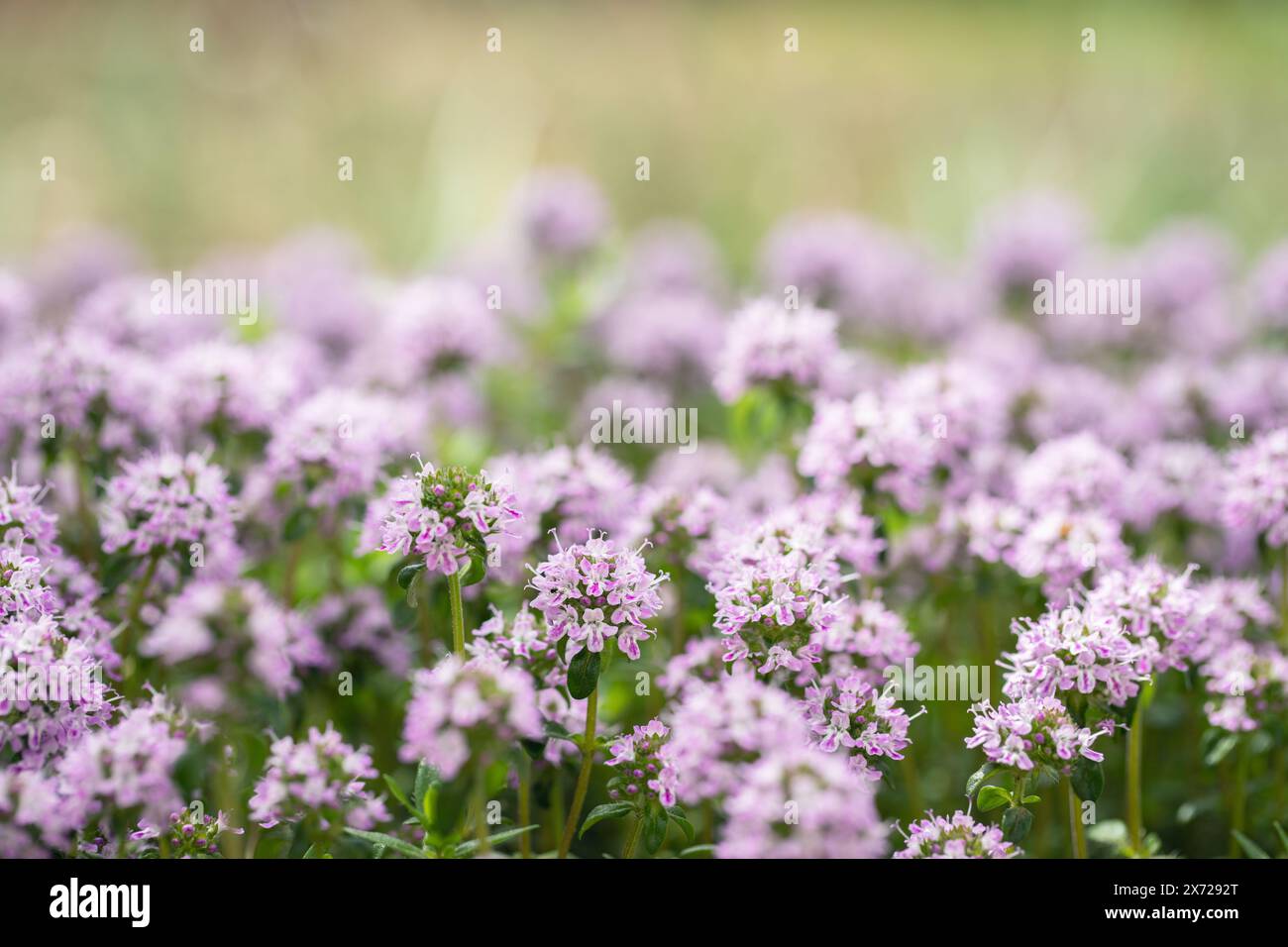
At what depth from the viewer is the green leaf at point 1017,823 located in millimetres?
2264

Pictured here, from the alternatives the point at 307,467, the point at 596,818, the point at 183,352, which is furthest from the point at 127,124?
the point at 596,818

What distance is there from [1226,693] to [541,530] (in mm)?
1682

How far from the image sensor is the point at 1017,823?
227 cm

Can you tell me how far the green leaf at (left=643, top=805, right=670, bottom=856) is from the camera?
227 centimetres

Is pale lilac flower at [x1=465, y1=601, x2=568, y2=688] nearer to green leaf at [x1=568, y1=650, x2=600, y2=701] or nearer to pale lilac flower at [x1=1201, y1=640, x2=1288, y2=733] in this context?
green leaf at [x1=568, y1=650, x2=600, y2=701]

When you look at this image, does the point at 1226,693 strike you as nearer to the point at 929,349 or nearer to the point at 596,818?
the point at 596,818

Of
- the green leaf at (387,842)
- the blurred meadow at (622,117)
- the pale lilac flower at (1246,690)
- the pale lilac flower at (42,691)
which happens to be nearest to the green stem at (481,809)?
the green leaf at (387,842)

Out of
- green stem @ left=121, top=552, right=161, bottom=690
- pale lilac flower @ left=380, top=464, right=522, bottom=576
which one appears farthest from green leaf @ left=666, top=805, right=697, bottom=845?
green stem @ left=121, top=552, right=161, bottom=690

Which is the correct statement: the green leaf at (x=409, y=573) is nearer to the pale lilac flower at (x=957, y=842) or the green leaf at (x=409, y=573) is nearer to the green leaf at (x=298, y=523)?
the green leaf at (x=298, y=523)

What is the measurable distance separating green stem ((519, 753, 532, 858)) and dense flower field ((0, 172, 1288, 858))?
26 millimetres

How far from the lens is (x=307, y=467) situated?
3.01 metres

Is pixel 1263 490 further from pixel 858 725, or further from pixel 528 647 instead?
pixel 528 647

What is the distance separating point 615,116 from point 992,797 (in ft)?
24.6

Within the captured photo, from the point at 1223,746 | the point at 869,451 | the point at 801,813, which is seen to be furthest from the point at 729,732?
the point at 1223,746
